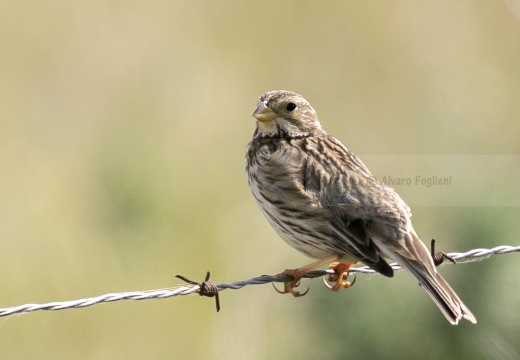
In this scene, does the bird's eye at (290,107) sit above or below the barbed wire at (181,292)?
above

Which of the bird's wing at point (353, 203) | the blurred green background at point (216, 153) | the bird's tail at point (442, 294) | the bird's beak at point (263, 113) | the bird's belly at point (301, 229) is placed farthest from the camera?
the blurred green background at point (216, 153)

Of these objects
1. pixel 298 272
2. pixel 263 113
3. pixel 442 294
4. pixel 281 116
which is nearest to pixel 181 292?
pixel 298 272

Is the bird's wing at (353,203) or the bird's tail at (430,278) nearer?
the bird's tail at (430,278)

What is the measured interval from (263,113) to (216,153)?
11.6ft

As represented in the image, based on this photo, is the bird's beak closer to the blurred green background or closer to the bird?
the bird

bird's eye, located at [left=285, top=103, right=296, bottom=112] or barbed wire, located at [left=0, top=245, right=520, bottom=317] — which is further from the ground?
bird's eye, located at [left=285, top=103, right=296, bottom=112]

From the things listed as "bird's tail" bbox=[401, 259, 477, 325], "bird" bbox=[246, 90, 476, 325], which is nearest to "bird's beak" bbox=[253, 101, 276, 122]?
"bird" bbox=[246, 90, 476, 325]

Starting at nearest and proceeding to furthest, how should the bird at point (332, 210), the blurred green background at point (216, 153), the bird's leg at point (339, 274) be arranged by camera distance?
the bird at point (332, 210) → the bird's leg at point (339, 274) → the blurred green background at point (216, 153)

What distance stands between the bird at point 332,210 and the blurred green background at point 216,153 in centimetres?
99

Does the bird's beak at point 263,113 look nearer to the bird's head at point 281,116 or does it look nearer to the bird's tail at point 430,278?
the bird's head at point 281,116

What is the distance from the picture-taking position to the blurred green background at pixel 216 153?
830 centimetres

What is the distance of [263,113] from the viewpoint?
26.1ft

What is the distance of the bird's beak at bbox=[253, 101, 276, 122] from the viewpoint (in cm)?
792

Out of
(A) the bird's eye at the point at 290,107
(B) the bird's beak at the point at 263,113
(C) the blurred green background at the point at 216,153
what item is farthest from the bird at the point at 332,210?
(C) the blurred green background at the point at 216,153
